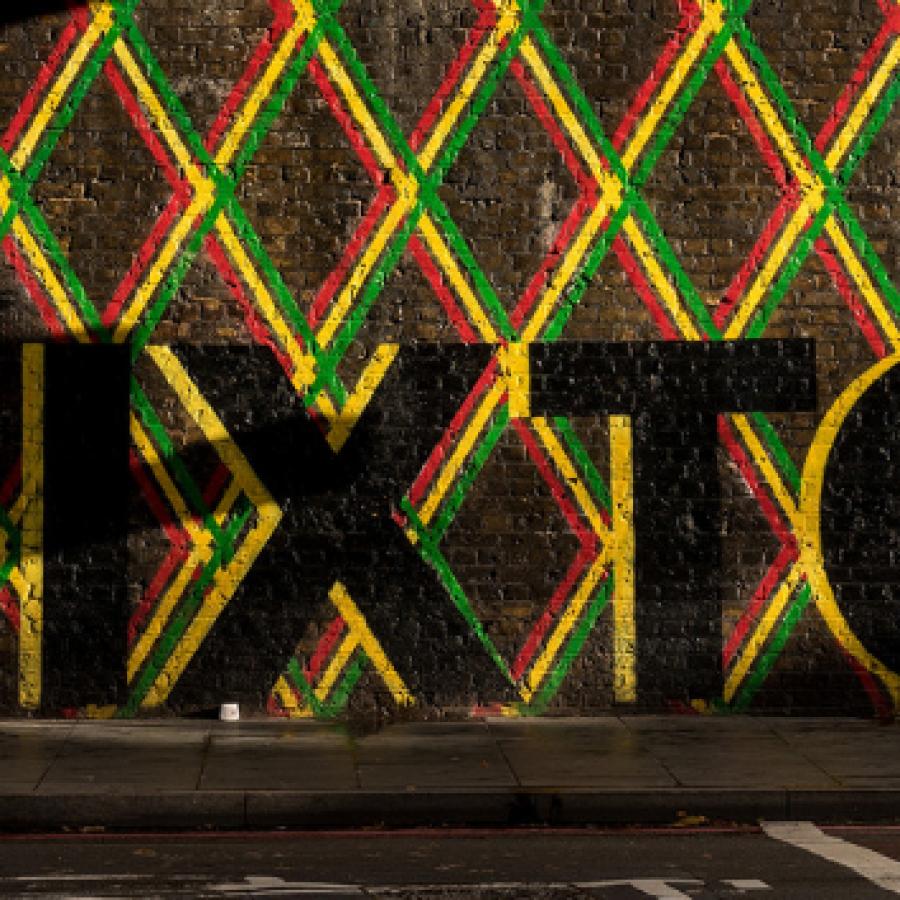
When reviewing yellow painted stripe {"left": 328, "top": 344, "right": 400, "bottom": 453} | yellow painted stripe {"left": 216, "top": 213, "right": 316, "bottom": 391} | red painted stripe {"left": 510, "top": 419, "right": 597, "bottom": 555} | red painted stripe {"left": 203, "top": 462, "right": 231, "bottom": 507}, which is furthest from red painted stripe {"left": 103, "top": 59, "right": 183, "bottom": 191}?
red painted stripe {"left": 510, "top": 419, "right": 597, "bottom": 555}

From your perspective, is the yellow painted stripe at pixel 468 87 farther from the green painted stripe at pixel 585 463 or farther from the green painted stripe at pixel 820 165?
the green painted stripe at pixel 585 463

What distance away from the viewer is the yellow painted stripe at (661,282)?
13.6 m

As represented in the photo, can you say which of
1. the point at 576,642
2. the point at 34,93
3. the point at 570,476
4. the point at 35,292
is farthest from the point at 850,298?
the point at 34,93

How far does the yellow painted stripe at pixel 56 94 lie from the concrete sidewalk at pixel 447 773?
3.84m

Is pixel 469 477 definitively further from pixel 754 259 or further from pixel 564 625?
pixel 754 259

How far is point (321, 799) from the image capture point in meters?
10.2

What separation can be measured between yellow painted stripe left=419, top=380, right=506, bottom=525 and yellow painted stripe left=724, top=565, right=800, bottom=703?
2.31 metres

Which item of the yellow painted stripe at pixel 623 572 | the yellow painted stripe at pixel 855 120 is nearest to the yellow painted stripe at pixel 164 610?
the yellow painted stripe at pixel 623 572

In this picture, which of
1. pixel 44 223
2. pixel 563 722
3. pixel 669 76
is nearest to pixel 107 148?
pixel 44 223

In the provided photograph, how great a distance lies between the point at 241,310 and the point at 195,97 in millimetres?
1476

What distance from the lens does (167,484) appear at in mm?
13406

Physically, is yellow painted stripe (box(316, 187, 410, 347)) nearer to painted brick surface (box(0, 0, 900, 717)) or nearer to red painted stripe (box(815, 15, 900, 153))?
painted brick surface (box(0, 0, 900, 717))

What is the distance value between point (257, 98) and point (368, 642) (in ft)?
12.4

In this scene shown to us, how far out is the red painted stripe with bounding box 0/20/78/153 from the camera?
13.4 m
